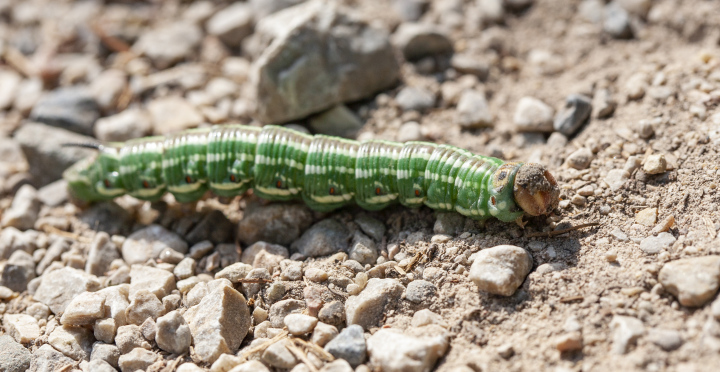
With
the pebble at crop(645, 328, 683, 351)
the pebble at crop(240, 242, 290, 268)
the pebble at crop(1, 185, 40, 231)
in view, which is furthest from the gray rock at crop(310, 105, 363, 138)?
the pebble at crop(645, 328, 683, 351)

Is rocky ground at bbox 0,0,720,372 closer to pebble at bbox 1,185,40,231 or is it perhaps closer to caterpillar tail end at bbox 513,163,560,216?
pebble at bbox 1,185,40,231

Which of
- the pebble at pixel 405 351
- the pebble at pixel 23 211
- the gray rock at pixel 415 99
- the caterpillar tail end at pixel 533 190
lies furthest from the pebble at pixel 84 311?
the gray rock at pixel 415 99

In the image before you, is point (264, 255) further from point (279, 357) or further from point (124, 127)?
point (124, 127)

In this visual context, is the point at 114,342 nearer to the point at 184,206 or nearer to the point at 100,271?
the point at 100,271

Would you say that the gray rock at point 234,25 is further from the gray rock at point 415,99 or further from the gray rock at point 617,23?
the gray rock at point 617,23

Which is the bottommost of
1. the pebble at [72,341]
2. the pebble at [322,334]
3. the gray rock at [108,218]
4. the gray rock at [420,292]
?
the pebble at [72,341]

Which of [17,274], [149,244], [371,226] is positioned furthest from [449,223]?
[17,274]
